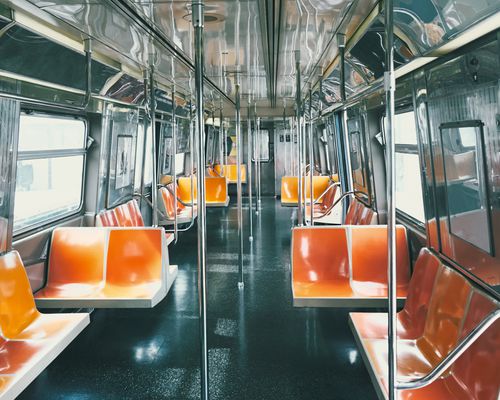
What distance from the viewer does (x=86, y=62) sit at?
3.23 m

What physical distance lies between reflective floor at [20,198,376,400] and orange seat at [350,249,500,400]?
368 mm

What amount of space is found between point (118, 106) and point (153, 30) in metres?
2.30

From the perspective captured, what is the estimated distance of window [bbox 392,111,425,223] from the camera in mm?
3311

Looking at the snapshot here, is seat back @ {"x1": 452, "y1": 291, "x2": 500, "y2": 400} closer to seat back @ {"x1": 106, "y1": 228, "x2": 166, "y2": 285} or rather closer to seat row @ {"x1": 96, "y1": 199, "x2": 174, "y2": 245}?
seat back @ {"x1": 106, "y1": 228, "x2": 166, "y2": 285}

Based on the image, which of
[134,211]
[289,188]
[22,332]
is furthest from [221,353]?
[289,188]

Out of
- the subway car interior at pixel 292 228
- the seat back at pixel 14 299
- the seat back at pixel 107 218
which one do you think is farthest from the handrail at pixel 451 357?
the seat back at pixel 107 218

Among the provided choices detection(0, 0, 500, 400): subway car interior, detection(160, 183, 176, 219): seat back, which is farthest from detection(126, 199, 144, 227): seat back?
detection(160, 183, 176, 219): seat back

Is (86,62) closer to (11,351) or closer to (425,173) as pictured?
(11,351)

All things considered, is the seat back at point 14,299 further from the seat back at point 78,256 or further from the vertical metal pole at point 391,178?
the vertical metal pole at point 391,178

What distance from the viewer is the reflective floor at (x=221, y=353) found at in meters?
2.66

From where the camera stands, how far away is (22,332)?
105 inches

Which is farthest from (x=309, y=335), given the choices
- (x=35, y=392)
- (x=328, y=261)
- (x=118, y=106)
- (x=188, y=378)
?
(x=118, y=106)

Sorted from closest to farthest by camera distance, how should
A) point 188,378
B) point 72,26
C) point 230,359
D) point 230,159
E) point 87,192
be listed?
point 72,26 < point 188,378 < point 230,359 < point 87,192 < point 230,159

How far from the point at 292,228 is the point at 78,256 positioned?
157 cm
